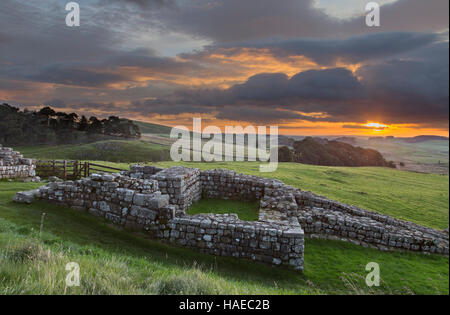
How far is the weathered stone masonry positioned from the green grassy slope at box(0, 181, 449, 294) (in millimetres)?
400

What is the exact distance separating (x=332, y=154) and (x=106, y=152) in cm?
5643

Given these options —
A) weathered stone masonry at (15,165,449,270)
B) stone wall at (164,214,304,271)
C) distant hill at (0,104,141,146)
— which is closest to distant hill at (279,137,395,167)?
weathered stone masonry at (15,165,449,270)

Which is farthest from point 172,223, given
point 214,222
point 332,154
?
point 332,154

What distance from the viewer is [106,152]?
183 feet

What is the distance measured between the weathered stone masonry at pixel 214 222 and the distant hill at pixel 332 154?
4889cm

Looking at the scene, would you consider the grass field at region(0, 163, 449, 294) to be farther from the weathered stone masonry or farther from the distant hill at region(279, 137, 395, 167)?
the distant hill at region(279, 137, 395, 167)

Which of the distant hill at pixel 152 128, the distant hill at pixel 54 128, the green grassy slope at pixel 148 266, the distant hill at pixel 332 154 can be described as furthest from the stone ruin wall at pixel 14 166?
the distant hill at pixel 152 128

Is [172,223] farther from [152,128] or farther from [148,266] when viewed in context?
[152,128]

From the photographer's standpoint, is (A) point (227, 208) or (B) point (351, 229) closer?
(B) point (351, 229)

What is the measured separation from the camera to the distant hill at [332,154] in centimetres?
6478

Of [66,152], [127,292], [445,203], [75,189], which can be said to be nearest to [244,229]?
[127,292]

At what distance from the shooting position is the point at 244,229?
344 inches

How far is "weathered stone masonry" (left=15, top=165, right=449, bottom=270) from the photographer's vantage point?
28.4 ft
